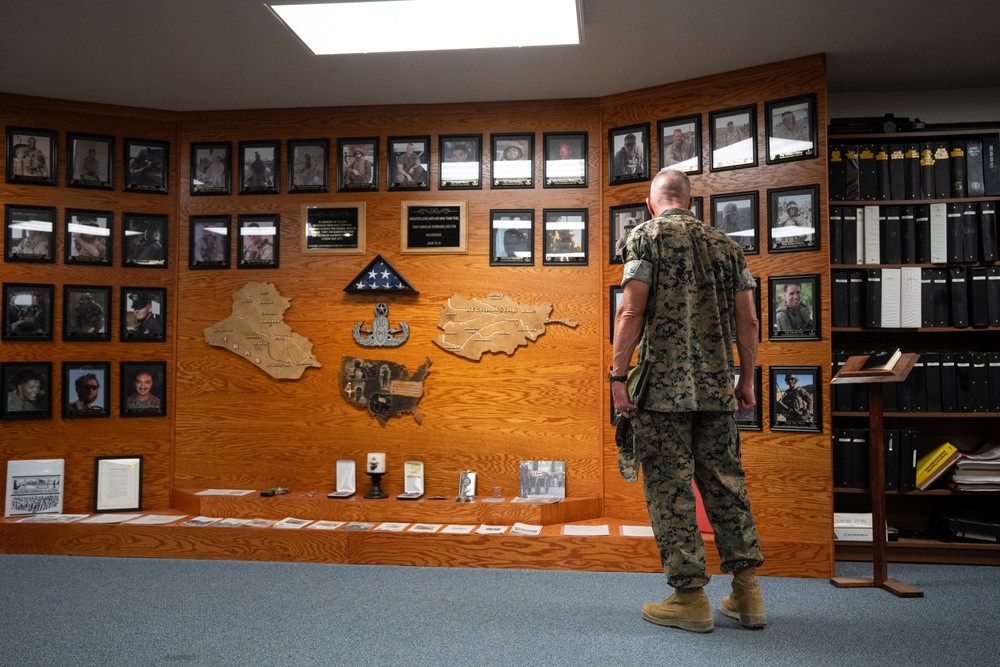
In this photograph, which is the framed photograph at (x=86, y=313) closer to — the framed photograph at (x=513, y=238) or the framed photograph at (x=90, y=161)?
the framed photograph at (x=90, y=161)

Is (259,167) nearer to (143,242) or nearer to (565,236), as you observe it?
Answer: (143,242)

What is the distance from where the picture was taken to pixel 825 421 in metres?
3.80

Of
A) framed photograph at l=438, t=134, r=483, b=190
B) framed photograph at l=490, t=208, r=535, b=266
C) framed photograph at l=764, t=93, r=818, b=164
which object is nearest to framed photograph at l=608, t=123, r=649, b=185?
framed photograph at l=490, t=208, r=535, b=266

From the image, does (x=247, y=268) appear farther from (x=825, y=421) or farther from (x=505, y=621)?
(x=825, y=421)

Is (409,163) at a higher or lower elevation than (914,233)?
higher

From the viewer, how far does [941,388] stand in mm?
4027

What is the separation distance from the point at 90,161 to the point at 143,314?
1030 millimetres

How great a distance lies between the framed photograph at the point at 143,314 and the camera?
15.3 ft

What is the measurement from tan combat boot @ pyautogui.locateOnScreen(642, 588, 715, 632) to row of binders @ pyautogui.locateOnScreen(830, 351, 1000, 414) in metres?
1.77

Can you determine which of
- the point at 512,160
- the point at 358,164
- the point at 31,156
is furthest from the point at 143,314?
the point at 512,160

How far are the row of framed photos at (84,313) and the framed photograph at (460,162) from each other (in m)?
1.97

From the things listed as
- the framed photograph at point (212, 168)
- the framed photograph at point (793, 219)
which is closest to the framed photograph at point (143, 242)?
the framed photograph at point (212, 168)

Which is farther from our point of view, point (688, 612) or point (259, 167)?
point (259, 167)

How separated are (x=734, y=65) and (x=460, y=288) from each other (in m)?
2.01
